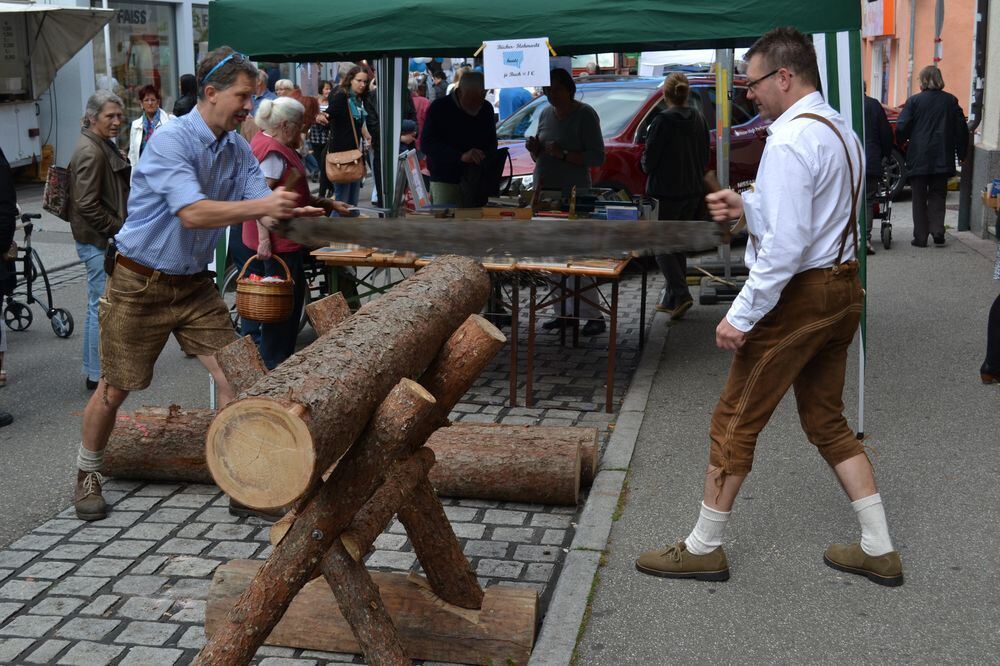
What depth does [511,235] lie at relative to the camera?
6426 mm

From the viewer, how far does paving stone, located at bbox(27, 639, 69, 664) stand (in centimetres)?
433

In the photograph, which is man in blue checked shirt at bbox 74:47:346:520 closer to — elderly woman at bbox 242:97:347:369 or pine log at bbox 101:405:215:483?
pine log at bbox 101:405:215:483

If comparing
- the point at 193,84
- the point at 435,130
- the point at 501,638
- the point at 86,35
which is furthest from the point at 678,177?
the point at 86,35

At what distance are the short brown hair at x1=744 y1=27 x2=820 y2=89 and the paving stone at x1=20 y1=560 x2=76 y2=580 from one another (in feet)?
11.7

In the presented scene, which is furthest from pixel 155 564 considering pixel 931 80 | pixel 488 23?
pixel 931 80

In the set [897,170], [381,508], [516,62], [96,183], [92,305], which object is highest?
→ [516,62]

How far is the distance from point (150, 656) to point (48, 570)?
1026 mm

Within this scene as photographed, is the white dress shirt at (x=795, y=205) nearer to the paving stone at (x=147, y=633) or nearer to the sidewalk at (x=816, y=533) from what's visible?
the sidewalk at (x=816, y=533)

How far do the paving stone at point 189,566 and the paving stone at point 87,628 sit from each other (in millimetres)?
467

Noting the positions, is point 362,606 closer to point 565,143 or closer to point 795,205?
point 795,205

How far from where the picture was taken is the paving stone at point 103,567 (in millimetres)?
5086

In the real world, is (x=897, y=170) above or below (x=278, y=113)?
below

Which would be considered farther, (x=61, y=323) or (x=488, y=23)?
(x=61, y=323)

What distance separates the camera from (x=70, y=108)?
19.7 metres
